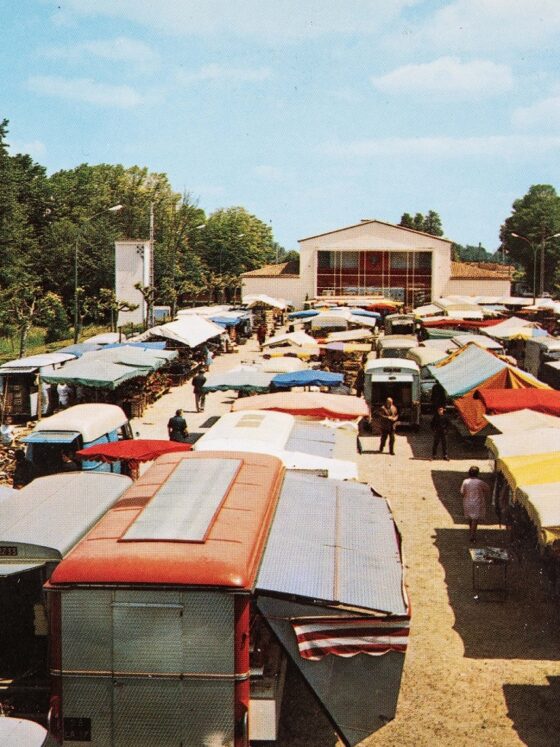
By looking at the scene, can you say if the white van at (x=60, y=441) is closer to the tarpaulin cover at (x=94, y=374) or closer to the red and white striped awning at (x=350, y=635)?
the tarpaulin cover at (x=94, y=374)

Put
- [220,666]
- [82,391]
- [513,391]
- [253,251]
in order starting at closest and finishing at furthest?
[220,666]
[513,391]
[82,391]
[253,251]

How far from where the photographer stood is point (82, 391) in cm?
2531

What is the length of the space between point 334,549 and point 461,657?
2553 mm

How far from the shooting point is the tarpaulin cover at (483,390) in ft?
58.6

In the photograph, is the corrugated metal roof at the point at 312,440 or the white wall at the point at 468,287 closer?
the corrugated metal roof at the point at 312,440

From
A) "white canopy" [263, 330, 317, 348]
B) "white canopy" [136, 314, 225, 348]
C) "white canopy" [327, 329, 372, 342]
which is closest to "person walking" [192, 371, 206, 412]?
"white canopy" [136, 314, 225, 348]

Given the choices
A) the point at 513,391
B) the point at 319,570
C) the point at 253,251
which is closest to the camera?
the point at 319,570

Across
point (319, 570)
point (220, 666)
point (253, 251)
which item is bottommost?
point (220, 666)

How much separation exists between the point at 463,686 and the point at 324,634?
2452 mm

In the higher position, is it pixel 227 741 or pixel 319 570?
pixel 319 570

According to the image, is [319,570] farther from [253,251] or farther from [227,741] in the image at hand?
[253,251]

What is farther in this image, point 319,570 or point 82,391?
point 82,391

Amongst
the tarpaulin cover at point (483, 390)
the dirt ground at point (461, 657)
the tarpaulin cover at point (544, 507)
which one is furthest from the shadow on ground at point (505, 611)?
the tarpaulin cover at point (483, 390)

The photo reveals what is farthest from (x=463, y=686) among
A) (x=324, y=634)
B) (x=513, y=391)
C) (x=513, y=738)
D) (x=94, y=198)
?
(x=94, y=198)
